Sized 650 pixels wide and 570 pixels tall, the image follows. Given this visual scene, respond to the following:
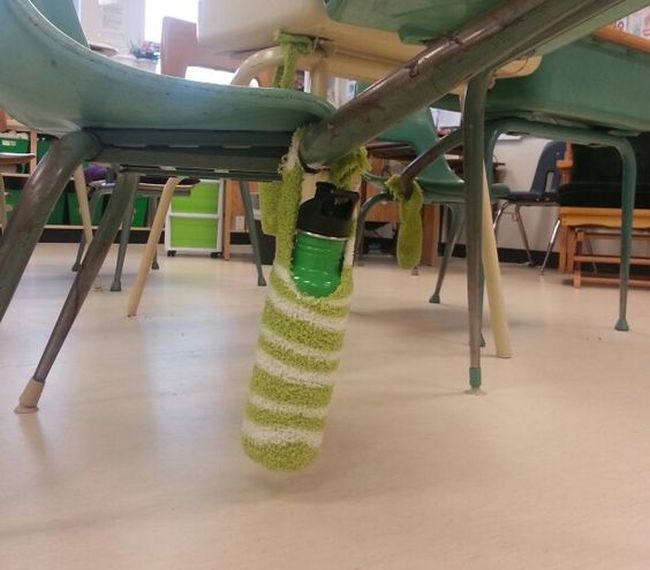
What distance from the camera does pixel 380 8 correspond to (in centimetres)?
79

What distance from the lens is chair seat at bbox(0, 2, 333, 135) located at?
1.65 feet

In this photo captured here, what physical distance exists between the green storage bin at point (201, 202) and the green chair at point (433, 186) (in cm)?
203

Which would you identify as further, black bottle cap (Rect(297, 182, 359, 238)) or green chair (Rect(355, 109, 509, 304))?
green chair (Rect(355, 109, 509, 304))

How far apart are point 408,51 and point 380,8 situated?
42 centimetres

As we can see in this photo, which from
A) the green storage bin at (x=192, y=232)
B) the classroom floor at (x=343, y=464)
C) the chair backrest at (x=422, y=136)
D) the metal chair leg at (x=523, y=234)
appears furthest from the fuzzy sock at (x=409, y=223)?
the metal chair leg at (x=523, y=234)

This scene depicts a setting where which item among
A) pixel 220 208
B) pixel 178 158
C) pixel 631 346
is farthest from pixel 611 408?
pixel 220 208

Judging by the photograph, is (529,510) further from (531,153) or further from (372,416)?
(531,153)

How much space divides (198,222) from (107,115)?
12.3 ft

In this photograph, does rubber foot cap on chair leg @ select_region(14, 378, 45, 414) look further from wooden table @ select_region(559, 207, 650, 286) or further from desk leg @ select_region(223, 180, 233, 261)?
desk leg @ select_region(223, 180, 233, 261)

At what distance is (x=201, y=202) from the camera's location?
14.2 ft

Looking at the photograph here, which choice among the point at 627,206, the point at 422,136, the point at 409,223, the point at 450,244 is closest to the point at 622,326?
the point at 627,206

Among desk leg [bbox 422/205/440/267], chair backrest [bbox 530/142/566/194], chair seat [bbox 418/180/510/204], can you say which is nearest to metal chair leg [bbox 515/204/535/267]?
chair backrest [bbox 530/142/566/194]

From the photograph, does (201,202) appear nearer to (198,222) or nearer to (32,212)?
(198,222)

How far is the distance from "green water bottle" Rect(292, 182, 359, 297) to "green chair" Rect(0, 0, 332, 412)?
7 cm
